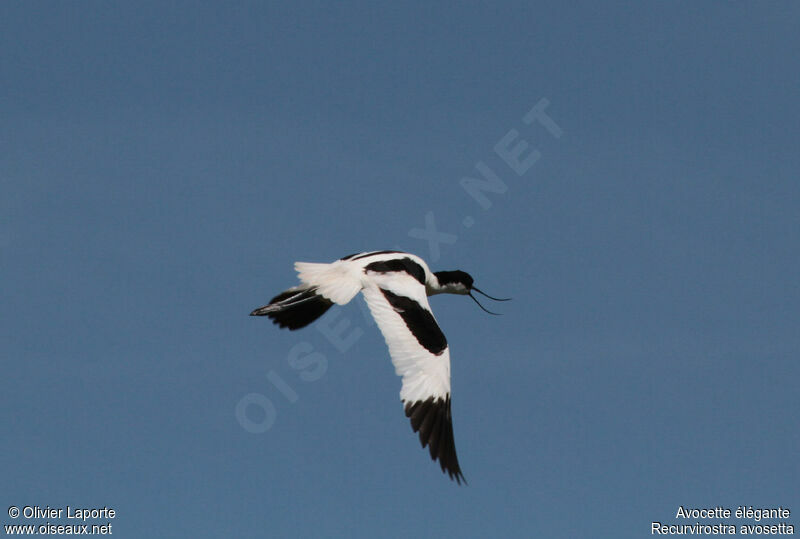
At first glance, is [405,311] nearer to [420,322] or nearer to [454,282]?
[420,322]

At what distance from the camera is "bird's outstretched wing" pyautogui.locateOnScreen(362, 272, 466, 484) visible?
1272 cm

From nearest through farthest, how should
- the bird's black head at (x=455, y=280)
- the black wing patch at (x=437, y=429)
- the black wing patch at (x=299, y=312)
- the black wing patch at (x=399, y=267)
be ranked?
1. the black wing patch at (x=437, y=429)
2. the black wing patch at (x=399, y=267)
3. the black wing patch at (x=299, y=312)
4. the bird's black head at (x=455, y=280)

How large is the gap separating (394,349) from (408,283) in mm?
1403

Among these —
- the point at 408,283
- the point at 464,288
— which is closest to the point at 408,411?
the point at 408,283

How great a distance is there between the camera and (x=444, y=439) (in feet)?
42.0

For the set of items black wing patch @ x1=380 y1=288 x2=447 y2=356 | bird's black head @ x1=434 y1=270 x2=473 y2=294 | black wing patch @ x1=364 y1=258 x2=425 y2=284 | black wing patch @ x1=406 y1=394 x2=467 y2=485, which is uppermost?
bird's black head @ x1=434 y1=270 x2=473 y2=294

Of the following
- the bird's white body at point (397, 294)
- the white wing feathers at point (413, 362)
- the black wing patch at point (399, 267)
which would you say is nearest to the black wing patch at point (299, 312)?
the bird's white body at point (397, 294)

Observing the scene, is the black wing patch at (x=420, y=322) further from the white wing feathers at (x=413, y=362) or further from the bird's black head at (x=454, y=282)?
the bird's black head at (x=454, y=282)

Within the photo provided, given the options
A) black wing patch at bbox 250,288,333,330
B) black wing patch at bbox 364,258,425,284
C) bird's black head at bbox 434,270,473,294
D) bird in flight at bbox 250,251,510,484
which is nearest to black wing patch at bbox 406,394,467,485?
bird in flight at bbox 250,251,510,484

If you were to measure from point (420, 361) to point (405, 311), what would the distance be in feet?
2.77

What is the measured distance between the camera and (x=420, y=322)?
13.6 meters

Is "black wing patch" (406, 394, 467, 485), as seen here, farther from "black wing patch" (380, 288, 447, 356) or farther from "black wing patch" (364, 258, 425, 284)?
"black wing patch" (364, 258, 425, 284)

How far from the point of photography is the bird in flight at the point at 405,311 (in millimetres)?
12781

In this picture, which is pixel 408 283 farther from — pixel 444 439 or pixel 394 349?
pixel 444 439
